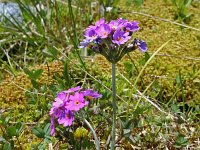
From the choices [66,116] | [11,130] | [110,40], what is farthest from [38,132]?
[110,40]

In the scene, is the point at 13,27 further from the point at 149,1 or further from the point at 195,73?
the point at 195,73

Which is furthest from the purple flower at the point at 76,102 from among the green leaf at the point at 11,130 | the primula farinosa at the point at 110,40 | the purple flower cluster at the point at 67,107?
the green leaf at the point at 11,130

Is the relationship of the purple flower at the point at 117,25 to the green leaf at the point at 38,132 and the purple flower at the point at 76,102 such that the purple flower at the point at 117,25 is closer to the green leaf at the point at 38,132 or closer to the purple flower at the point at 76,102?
the purple flower at the point at 76,102

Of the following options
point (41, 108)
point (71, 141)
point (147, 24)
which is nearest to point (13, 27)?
point (147, 24)

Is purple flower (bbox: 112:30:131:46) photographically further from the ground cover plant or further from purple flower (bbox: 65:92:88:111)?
purple flower (bbox: 65:92:88:111)

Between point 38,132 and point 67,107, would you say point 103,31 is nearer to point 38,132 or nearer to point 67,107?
point 67,107

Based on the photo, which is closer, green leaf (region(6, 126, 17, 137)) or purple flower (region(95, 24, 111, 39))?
purple flower (region(95, 24, 111, 39))

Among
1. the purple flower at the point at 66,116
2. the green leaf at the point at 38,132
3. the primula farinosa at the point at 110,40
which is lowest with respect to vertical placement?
the green leaf at the point at 38,132

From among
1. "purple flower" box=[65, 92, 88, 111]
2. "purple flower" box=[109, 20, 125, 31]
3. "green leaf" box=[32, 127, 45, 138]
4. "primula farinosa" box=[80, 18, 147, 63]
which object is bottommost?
"green leaf" box=[32, 127, 45, 138]

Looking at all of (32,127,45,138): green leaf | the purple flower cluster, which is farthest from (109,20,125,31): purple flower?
(32,127,45,138): green leaf
